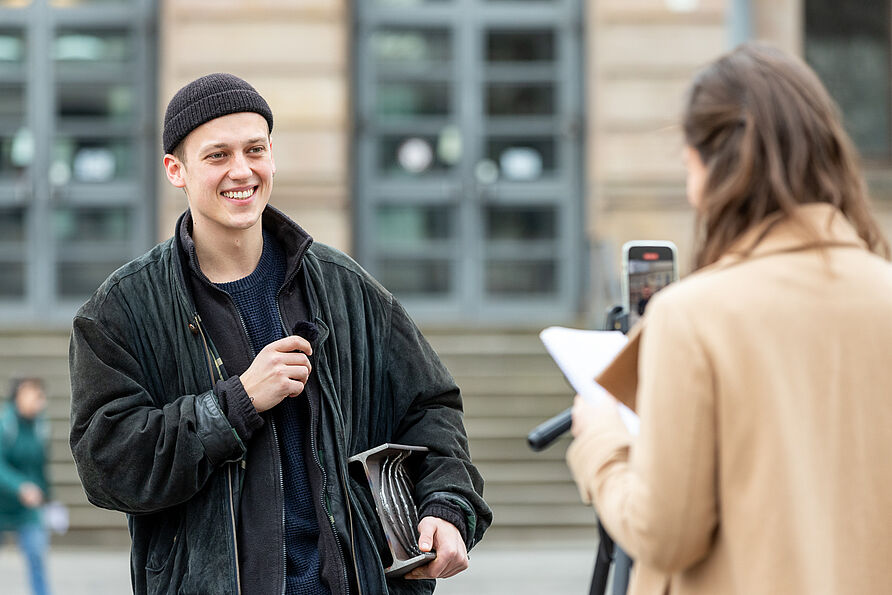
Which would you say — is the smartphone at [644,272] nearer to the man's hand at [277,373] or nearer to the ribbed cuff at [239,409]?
the man's hand at [277,373]

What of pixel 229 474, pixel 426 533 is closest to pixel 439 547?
pixel 426 533

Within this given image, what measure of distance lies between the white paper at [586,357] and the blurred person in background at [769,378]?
262 mm

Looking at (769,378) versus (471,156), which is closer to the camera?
(769,378)

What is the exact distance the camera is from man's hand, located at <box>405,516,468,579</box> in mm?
2916

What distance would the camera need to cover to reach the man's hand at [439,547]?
292 centimetres

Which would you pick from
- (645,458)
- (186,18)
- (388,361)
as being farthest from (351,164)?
(645,458)

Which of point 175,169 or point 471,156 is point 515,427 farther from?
point 175,169

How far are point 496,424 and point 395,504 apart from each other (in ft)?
28.8

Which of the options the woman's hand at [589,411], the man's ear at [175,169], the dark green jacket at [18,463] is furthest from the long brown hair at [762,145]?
the dark green jacket at [18,463]

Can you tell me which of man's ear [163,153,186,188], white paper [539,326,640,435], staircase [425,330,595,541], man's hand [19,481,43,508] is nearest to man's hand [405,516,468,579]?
white paper [539,326,640,435]

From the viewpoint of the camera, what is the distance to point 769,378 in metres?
1.97

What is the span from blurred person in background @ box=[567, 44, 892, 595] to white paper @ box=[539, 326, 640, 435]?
262 mm

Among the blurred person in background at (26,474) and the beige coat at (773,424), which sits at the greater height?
the beige coat at (773,424)

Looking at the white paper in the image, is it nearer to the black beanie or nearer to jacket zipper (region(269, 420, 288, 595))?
jacket zipper (region(269, 420, 288, 595))
